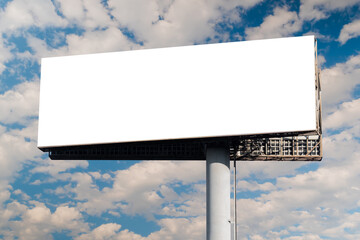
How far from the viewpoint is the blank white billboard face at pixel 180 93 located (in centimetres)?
3609

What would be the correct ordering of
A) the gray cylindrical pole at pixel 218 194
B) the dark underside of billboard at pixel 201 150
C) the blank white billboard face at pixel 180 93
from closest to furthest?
1. the blank white billboard face at pixel 180 93
2. the gray cylindrical pole at pixel 218 194
3. the dark underside of billboard at pixel 201 150

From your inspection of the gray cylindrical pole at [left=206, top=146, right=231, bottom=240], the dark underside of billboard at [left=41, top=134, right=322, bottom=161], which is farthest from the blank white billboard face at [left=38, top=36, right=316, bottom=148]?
the gray cylindrical pole at [left=206, top=146, right=231, bottom=240]

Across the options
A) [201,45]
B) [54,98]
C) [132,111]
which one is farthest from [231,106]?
[54,98]

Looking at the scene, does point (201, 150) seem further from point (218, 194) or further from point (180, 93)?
point (180, 93)

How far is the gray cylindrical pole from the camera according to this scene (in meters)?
36.9

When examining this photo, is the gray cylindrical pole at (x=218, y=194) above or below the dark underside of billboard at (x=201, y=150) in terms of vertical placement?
below

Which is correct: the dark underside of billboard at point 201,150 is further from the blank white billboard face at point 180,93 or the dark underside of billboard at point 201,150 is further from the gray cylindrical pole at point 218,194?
the blank white billboard face at point 180,93

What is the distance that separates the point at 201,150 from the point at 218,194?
5672 mm

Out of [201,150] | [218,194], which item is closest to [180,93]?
[201,150]

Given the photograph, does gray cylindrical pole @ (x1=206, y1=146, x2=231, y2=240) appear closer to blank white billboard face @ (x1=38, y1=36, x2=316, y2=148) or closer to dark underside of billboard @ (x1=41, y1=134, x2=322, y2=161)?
dark underside of billboard @ (x1=41, y1=134, x2=322, y2=161)

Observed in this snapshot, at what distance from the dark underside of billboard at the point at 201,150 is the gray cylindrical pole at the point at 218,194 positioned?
0.99 meters

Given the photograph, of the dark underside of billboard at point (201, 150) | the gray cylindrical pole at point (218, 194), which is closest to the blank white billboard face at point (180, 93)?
the dark underside of billboard at point (201, 150)

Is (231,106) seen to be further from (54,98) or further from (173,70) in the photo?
(54,98)

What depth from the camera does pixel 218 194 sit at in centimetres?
3725
